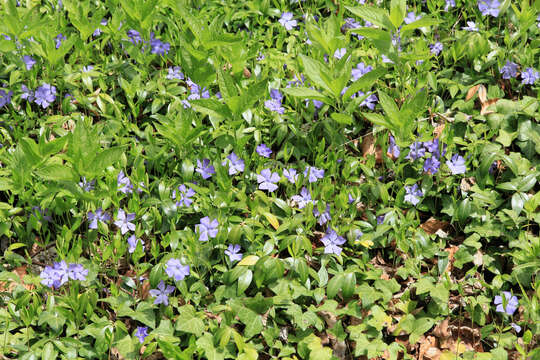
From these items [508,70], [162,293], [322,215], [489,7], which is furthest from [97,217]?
[489,7]

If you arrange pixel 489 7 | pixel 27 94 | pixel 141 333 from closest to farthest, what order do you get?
pixel 141 333
pixel 27 94
pixel 489 7

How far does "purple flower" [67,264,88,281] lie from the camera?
111 inches

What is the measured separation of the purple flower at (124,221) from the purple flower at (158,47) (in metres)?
1.25

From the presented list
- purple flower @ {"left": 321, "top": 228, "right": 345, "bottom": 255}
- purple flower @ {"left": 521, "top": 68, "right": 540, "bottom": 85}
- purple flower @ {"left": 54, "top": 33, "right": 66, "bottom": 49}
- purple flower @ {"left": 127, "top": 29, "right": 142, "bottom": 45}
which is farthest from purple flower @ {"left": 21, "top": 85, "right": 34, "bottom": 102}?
purple flower @ {"left": 521, "top": 68, "right": 540, "bottom": 85}

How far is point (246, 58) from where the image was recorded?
3.62m

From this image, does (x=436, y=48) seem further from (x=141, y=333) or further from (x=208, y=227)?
(x=141, y=333)

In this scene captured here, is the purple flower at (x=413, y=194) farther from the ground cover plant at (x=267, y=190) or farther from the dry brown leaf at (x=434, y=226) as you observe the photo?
the dry brown leaf at (x=434, y=226)

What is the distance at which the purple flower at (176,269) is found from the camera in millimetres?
2785

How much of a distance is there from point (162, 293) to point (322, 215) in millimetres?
914

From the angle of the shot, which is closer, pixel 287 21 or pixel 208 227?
pixel 208 227

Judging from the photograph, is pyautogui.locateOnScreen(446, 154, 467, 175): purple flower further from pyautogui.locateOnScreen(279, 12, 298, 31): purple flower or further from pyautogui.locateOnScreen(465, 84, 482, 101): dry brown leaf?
pyautogui.locateOnScreen(279, 12, 298, 31): purple flower

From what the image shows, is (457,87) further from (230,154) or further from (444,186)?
(230,154)

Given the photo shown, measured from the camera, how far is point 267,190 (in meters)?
3.29

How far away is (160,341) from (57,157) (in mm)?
1265
